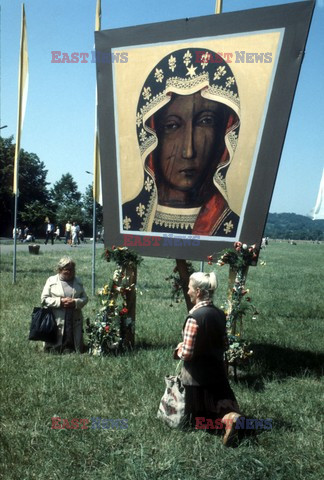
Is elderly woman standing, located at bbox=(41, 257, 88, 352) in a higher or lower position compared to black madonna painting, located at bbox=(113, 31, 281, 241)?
lower

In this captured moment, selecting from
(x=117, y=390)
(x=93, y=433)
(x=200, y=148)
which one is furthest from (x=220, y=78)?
(x=93, y=433)

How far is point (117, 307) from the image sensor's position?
8141 mm

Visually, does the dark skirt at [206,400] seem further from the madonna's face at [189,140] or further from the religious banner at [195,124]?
the madonna's face at [189,140]

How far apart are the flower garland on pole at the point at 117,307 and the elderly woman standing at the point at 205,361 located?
2849 mm

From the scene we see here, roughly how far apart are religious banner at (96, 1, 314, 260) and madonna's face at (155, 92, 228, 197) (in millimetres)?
14

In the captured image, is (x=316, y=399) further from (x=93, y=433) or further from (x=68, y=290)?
(x=68, y=290)

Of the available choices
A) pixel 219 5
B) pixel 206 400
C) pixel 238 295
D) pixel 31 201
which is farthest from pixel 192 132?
pixel 31 201

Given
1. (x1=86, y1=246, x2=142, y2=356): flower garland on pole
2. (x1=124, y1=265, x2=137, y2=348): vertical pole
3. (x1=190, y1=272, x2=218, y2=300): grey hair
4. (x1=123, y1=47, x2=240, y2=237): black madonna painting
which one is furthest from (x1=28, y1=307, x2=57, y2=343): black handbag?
(x1=190, y1=272, x2=218, y2=300): grey hair

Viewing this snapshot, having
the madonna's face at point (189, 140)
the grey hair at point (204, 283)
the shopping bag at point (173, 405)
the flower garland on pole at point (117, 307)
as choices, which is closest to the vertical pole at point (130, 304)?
the flower garland on pole at point (117, 307)

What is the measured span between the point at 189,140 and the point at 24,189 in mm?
73127

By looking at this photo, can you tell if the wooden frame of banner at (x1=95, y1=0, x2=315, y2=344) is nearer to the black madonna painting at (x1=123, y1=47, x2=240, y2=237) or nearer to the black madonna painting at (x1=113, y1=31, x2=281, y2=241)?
the black madonna painting at (x1=113, y1=31, x2=281, y2=241)

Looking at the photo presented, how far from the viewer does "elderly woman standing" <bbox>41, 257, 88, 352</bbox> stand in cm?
802

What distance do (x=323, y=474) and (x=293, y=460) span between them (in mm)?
291

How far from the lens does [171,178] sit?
7.80 meters
